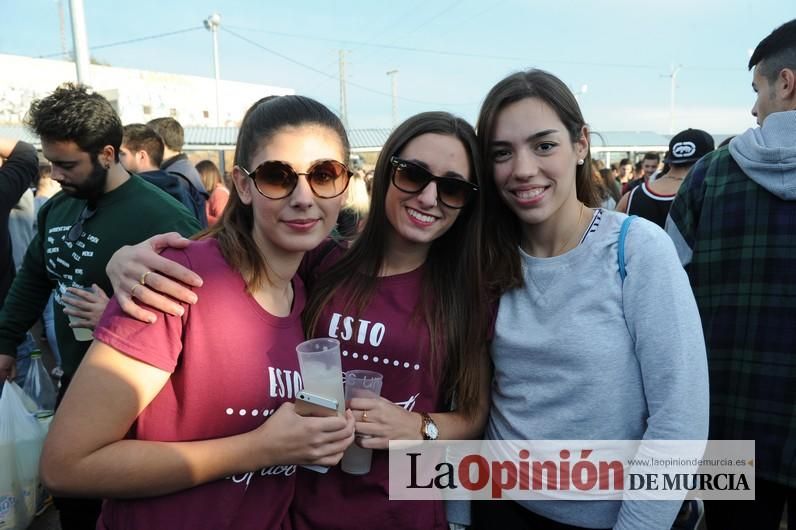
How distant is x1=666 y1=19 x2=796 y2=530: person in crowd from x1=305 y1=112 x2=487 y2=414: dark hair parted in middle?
1159 mm

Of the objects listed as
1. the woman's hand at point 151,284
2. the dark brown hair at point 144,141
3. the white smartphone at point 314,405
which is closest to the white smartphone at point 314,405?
the white smartphone at point 314,405

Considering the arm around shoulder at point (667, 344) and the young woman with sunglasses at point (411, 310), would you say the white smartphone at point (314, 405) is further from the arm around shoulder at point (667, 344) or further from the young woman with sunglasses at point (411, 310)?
the arm around shoulder at point (667, 344)

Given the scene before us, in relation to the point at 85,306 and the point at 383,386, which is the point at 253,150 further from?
the point at 85,306

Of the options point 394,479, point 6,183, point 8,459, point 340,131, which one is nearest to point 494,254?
point 340,131

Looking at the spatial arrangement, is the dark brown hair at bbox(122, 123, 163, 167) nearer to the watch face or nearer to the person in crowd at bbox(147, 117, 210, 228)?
the person in crowd at bbox(147, 117, 210, 228)

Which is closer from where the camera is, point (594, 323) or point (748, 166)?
point (594, 323)

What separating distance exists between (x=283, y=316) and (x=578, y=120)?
134cm

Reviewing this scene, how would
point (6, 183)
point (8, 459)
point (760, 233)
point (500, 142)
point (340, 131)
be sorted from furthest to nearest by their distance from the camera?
point (6, 183), point (8, 459), point (760, 233), point (500, 142), point (340, 131)

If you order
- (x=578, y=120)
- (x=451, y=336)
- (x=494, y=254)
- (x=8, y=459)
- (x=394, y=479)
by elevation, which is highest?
(x=578, y=120)

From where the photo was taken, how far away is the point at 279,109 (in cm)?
162

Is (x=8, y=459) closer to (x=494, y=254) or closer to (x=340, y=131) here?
(x=340, y=131)

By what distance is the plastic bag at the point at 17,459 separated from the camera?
2736mm

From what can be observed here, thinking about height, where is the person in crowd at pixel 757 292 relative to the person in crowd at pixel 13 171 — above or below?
below

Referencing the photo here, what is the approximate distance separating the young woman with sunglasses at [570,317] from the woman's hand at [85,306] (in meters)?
1.82
